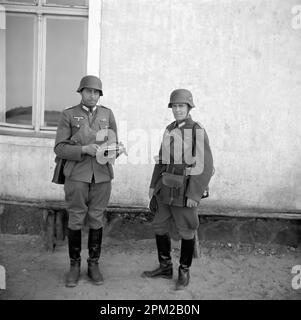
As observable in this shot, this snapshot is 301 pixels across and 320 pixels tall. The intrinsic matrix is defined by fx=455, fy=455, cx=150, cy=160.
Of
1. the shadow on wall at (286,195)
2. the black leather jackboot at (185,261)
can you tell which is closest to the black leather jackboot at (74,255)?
the black leather jackboot at (185,261)

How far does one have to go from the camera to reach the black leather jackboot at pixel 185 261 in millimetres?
4203

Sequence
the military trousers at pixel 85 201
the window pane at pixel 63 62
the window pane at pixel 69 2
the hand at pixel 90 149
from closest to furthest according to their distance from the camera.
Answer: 1. the hand at pixel 90 149
2. the military trousers at pixel 85 201
3. the window pane at pixel 69 2
4. the window pane at pixel 63 62

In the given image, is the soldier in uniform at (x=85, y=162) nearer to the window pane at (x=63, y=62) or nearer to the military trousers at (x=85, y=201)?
the military trousers at (x=85, y=201)

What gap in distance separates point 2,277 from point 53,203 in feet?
3.49

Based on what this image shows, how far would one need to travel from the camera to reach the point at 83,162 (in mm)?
4133

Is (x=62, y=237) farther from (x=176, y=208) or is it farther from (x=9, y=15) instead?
(x=9, y=15)

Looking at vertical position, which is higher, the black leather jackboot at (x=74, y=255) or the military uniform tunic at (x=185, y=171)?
the military uniform tunic at (x=185, y=171)

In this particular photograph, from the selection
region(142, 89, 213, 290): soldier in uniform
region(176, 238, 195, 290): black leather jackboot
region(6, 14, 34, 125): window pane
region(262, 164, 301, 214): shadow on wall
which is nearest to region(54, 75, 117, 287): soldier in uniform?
region(142, 89, 213, 290): soldier in uniform

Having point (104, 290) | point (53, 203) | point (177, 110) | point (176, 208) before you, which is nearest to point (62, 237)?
point (53, 203)

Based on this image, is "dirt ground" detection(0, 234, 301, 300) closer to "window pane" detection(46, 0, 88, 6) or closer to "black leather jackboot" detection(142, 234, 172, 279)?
"black leather jackboot" detection(142, 234, 172, 279)

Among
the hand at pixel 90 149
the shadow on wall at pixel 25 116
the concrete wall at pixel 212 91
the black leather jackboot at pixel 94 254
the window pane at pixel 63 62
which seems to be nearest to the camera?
the hand at pixel 90 149

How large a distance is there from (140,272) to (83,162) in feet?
4.30

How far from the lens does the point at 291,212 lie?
5.32m

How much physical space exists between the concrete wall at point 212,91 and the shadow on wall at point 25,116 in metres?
0.32
